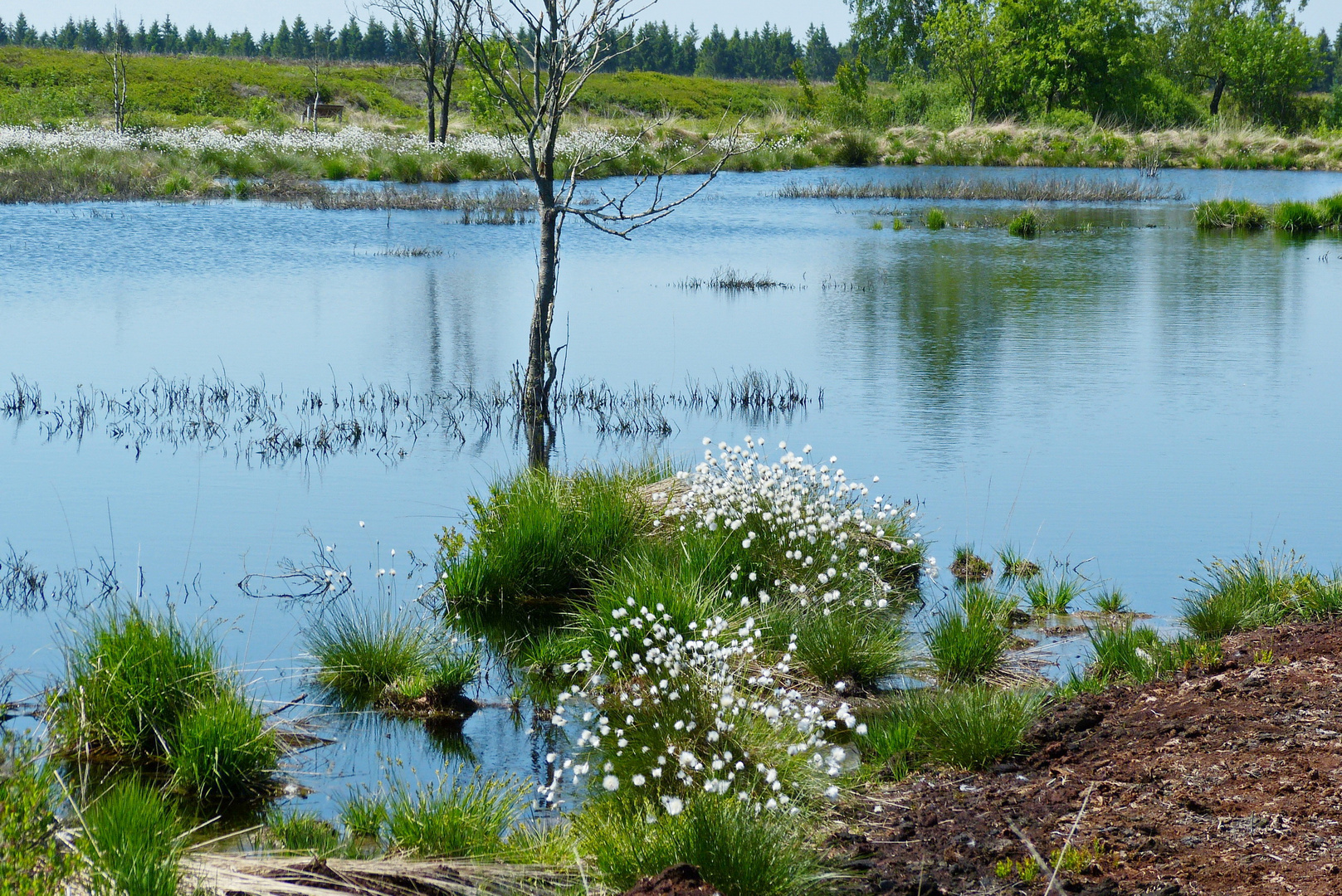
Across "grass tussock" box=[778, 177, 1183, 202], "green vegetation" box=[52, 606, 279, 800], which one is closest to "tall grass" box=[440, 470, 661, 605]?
"green vegetation" box=[52, 606, 279, 800]

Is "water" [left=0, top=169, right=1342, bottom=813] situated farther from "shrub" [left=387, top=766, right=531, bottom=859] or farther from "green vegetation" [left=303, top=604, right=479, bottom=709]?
"shrub" [left=387, top=766, right=531, bottom=859]

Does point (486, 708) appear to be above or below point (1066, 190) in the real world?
below

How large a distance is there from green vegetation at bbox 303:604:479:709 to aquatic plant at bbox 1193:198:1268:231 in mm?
30242

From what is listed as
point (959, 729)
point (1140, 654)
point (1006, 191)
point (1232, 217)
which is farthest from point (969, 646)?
point (1006, 191)

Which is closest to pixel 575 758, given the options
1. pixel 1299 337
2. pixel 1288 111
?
pixel 1299 337

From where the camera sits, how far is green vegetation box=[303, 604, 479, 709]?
6234 millimetres

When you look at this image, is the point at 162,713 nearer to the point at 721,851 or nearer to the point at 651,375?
the point at 721,851

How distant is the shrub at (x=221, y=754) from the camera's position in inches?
202

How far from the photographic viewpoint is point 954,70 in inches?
2625

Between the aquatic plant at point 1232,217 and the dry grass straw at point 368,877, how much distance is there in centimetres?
3208

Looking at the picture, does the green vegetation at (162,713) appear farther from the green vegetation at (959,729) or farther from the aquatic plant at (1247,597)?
the aquatic plant at (1247,597)

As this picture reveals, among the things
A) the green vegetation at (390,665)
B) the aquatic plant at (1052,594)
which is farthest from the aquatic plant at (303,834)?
the aquatic plant at (1052,594)

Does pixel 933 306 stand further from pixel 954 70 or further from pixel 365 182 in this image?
pixel 954 70

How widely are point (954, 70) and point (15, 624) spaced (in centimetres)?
6653
